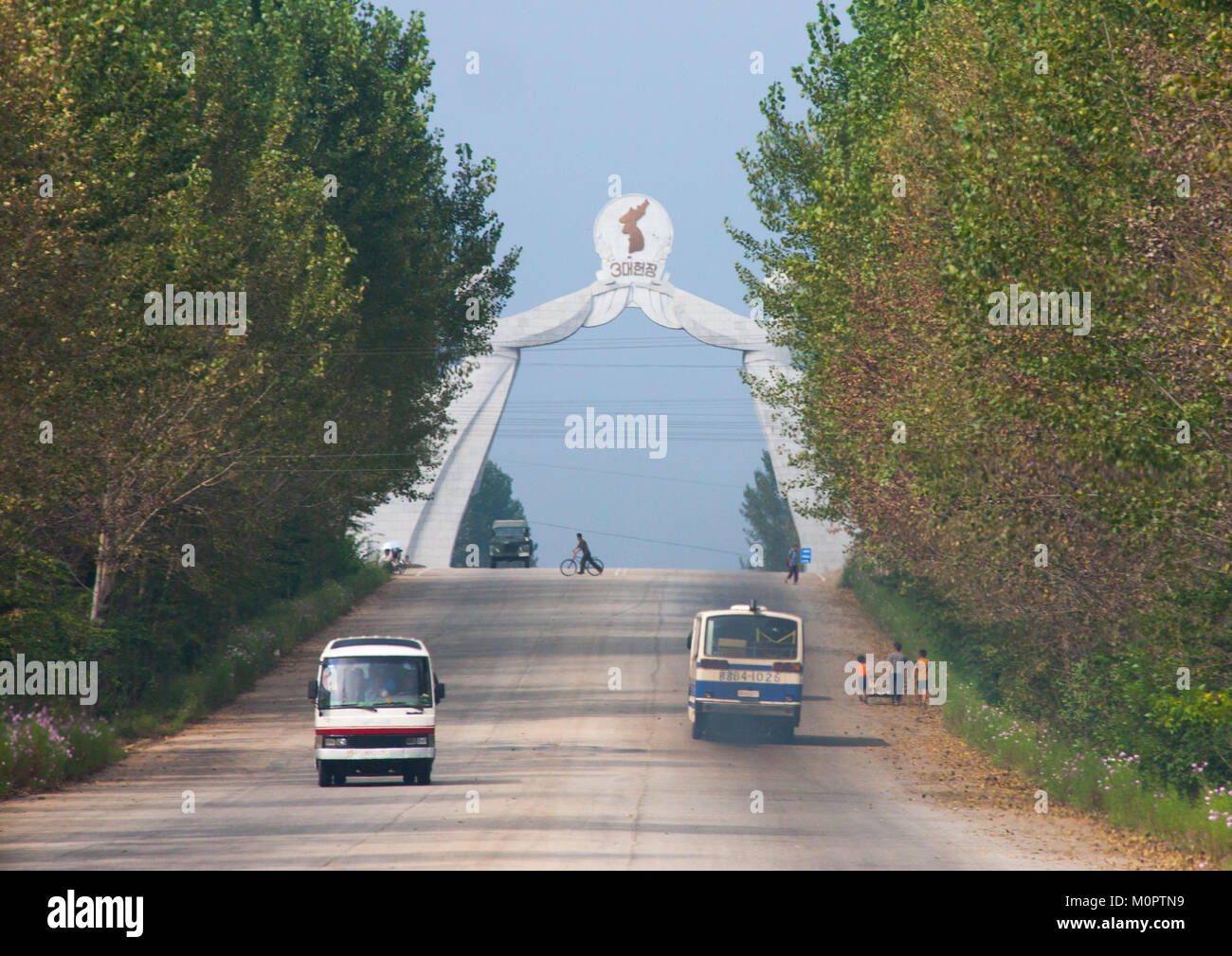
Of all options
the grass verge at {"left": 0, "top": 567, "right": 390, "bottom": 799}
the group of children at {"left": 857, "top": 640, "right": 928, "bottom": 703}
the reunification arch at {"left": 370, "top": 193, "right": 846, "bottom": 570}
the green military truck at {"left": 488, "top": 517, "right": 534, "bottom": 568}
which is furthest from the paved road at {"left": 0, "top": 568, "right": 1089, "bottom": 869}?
the reunification arch at {"left": 370, "top": 193, "right": 846, "bottom": 570}

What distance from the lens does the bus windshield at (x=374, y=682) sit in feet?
77.4

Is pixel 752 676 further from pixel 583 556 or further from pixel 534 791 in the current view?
pixel 583 556

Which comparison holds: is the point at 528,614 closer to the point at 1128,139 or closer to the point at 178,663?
the point at 178,663

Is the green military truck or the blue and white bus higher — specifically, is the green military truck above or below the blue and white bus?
above

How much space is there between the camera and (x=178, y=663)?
123 feet

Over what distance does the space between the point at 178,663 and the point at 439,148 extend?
20.4 metres

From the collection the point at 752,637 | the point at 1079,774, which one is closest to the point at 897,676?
the point at 752,637

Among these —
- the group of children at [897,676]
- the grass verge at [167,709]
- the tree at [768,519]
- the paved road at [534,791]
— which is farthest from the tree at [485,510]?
the group of children at [897,676]

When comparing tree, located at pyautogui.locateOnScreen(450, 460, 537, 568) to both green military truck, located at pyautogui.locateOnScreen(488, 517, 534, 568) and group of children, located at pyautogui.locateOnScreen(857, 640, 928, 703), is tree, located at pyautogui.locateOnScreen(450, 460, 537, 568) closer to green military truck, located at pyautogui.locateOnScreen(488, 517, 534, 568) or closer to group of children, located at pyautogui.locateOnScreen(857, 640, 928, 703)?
green military truck, located at pyautogui.locateOnScreen(488, 517, 534, 568)

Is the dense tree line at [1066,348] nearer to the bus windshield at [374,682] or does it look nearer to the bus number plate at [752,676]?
the bus number plate at [752,676]

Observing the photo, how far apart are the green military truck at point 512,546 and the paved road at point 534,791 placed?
25.9m

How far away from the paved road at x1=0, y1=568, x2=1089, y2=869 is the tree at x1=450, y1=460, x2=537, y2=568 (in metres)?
76.7

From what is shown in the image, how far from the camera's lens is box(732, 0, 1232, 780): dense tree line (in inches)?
734

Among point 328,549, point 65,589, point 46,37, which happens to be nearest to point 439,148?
point 328,549
